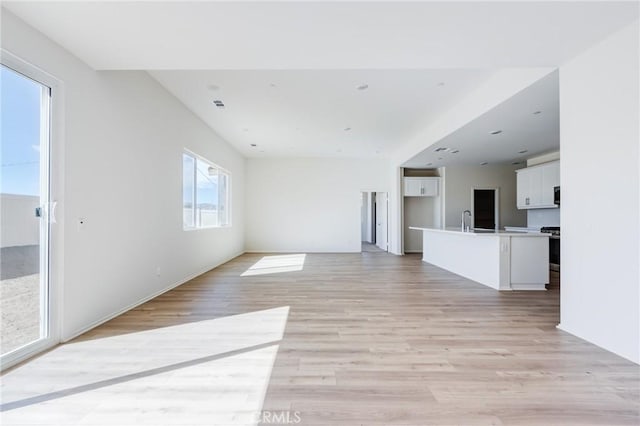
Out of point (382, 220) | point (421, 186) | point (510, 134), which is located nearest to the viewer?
point (510, 134)

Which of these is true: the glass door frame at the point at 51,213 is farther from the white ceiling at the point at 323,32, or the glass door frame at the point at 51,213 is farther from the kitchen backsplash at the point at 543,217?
the kitchen backsplash at the point at 543,217

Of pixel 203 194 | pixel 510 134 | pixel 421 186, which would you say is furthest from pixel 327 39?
pixel 421 186

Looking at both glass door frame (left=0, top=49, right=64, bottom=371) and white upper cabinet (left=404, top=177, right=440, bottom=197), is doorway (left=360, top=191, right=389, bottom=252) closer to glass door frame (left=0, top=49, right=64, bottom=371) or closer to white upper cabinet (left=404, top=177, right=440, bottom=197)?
white upper cabinet (left=404, top=177, right=440, bottom=197)

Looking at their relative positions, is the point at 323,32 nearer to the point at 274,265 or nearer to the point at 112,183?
the point at 112,183

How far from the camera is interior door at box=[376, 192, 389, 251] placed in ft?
31.2

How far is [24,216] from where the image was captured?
2.29 m

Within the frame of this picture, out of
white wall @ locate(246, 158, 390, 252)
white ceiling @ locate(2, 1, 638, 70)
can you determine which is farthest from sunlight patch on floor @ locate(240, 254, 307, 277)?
white ceiling @ locate(2, 1, 638, 70)

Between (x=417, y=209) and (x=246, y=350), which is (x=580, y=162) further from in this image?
(x=417, y=209)

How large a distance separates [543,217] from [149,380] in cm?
864

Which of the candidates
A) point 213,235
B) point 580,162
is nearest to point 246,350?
point 580,162

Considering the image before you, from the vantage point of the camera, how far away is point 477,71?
3.54 meters

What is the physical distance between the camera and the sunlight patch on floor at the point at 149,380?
A: 1617mm

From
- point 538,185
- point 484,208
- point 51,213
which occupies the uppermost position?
point 538,185

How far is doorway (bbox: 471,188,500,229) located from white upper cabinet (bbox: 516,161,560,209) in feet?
3.69
